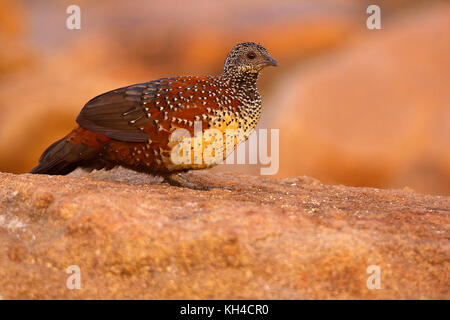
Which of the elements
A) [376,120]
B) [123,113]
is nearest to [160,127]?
[123,113]

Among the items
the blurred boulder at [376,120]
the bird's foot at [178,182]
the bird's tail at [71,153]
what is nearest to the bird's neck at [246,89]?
the bird's foot at [178,182]

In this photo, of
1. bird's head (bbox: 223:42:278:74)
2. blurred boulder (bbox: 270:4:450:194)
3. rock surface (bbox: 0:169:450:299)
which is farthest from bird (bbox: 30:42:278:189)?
blurred boulder (bbox: 270:4:450:194)

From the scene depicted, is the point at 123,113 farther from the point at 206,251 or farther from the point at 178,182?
the point at 206,251

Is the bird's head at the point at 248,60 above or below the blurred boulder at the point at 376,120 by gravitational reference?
above

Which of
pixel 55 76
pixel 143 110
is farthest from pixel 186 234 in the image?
pixel 55 76

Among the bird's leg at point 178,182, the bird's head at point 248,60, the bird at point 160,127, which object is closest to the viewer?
the bird at point 160,127

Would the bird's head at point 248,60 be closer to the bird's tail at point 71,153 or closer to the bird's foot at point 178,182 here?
the bird's foot at point 178,182
